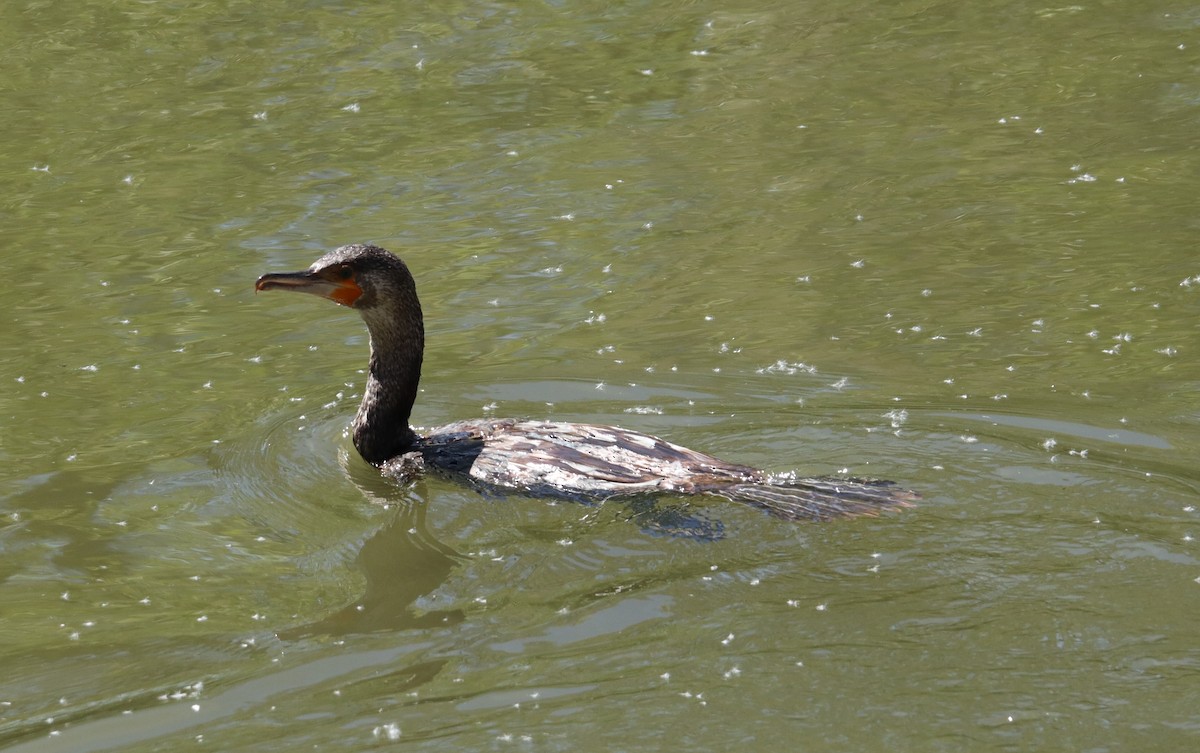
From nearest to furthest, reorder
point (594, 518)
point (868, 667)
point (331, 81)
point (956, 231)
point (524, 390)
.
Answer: point (868, 667) < point (594, 518) < point (524, 390) < point (956, 231) < point (331, 81)

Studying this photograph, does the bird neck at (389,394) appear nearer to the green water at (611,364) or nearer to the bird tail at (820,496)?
the green water at (611,364)

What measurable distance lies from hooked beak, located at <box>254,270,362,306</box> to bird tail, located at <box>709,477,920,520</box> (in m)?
2.43

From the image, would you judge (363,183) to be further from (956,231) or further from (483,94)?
(956,231)

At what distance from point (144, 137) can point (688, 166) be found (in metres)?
4.86

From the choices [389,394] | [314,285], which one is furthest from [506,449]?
[314,285]

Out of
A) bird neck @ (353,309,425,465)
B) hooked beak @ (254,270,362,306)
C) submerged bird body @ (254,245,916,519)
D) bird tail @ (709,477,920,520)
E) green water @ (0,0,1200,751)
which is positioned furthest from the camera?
bird neck @ (353,309,425,465)

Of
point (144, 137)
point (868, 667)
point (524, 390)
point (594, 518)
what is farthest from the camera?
point (144, 137)

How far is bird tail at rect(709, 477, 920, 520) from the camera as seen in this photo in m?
7.21

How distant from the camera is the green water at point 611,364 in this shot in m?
6.05

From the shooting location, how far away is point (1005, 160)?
39.3 feet

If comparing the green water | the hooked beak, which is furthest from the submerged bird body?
the green water

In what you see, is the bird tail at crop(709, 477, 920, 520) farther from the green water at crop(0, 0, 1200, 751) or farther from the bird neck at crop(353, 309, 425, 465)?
the bird neck at crop(353, 309, 425, 465)

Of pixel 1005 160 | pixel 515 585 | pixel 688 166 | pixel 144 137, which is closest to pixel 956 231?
pixel 1005 160

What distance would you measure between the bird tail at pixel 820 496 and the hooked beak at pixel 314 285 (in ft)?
7.98
